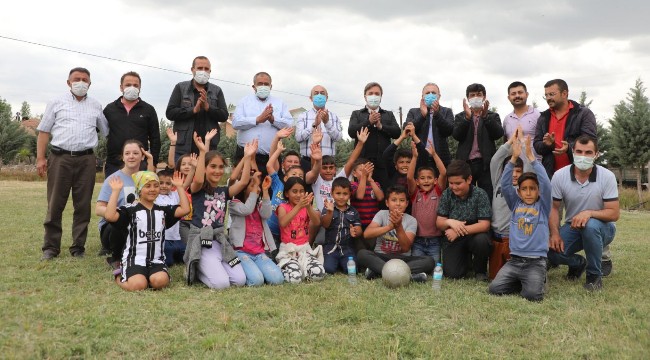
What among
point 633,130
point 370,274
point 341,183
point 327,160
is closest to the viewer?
point 370,274

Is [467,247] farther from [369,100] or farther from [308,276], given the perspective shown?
[369,100]

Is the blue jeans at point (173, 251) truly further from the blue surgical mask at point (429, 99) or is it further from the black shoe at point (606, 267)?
the black shoe at point (606, 267)

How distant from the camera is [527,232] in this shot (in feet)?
18.0

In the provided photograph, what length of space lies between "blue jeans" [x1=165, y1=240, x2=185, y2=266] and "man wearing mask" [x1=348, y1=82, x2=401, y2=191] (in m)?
2.84

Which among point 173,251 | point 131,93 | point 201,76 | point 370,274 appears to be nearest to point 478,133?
point 370,274

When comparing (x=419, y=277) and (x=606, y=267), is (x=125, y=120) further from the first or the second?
(x=606, y=267)

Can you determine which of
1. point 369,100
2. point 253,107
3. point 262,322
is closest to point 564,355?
point 262,322

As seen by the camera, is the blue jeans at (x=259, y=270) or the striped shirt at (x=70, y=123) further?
the striped shirt at (x=70, y=123)

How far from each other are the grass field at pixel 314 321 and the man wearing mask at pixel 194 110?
2.22 m

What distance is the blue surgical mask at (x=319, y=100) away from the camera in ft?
24.6

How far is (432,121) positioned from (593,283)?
2.95 meters

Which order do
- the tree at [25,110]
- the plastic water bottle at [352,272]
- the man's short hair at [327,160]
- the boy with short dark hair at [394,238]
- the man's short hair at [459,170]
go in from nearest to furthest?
the plastic water bottle at [352,272]
the boy with short dark hair at [394,238]
the man's short hair at [459,170]
the man's short hair at [327,160]
the tree at [25,110]

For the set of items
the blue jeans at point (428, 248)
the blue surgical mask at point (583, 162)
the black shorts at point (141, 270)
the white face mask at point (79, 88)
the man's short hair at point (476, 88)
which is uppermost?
the man's short hair at point (476, 88)

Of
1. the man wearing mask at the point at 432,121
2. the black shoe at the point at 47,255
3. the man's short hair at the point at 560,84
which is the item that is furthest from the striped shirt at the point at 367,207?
the black shoe at the point at 47,255
